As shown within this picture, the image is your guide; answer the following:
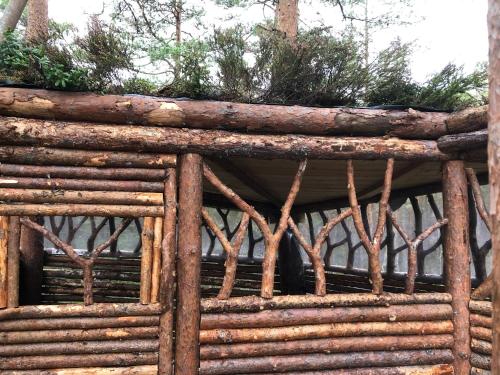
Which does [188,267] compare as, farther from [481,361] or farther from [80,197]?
[481,361]

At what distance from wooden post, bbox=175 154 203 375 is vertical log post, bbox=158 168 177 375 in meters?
0.05

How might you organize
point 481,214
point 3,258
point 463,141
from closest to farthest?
1. point 3,258
2. point 463,141
3. point 481,214

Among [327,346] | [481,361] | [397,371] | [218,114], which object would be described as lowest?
[397,371]

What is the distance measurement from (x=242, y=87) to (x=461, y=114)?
1.81 metres

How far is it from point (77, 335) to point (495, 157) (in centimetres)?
295

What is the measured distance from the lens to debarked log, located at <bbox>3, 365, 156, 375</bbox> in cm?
312

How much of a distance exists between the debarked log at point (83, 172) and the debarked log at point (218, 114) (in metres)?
0.37

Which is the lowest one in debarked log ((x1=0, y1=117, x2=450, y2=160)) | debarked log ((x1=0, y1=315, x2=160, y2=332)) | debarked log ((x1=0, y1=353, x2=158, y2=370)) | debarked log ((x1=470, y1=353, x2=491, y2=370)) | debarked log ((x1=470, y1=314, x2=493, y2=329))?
debarked log ((x1=470, y1=353, x2=491, y2=370))

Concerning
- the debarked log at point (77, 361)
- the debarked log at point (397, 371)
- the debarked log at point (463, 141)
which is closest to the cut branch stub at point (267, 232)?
the debarked log at point (397, 371)

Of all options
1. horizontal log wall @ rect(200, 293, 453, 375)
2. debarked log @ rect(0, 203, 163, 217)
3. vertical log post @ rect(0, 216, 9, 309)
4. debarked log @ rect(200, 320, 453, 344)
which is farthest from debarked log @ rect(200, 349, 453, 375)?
vertical log post @ rect(0, 216, 9, 309)

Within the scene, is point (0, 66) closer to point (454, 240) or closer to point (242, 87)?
point (242, 87)

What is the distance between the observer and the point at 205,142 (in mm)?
3320

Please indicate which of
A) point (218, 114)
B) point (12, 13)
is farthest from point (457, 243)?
point (12, 13)

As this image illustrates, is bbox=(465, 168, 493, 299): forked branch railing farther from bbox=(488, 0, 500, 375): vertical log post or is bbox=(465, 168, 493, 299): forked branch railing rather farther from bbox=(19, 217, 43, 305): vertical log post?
bbox=(19, 217, 43, 305): vertical log post
